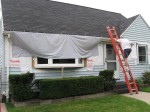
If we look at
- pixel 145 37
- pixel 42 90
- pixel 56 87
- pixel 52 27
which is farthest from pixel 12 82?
pixel 145 37

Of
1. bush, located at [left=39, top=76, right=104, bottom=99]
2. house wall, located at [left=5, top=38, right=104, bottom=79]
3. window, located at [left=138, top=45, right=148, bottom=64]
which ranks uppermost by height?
window, located at [left=138, top=45, right=148, bottom=64]

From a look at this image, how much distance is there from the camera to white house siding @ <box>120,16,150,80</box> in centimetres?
1243

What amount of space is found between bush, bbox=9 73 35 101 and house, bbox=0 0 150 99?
96 centimetres

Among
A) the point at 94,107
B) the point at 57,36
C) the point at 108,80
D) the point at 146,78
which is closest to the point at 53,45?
the point at 57,36

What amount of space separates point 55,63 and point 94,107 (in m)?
3.09

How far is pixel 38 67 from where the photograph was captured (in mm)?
9148

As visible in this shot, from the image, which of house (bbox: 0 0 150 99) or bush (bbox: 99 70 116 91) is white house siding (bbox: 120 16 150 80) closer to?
house (bbox: 0 0 150 99)

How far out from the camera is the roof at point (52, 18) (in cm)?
959

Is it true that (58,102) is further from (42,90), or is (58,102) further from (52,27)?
(52,27)

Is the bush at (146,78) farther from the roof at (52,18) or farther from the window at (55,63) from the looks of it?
the window at (55,63)

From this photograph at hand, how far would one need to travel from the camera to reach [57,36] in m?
9.41

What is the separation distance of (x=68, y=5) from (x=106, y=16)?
282 centimetres

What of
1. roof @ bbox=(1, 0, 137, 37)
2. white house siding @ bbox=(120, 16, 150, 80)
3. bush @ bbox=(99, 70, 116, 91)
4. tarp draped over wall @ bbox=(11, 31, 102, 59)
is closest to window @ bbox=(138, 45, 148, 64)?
white house siding @ bbox=(120, 16, 150, 80)

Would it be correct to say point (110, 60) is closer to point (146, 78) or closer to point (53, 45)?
point (146, 78)
